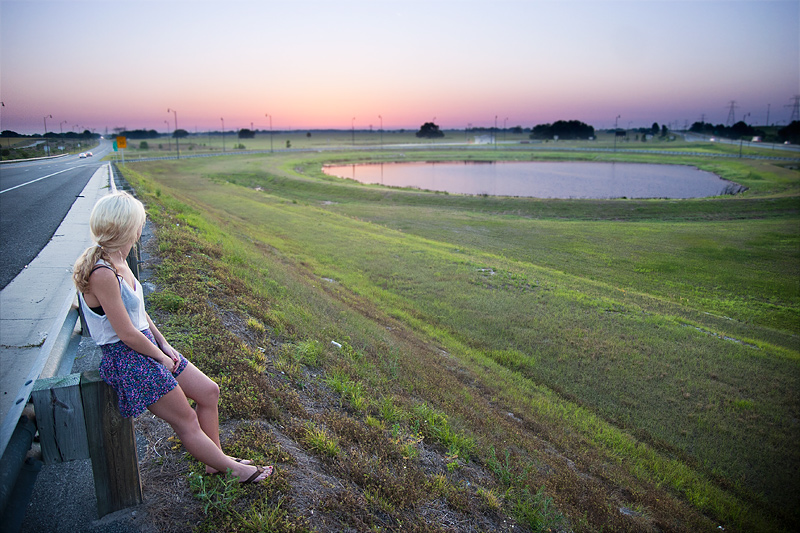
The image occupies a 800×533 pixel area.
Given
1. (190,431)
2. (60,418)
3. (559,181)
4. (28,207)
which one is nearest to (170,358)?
(190,431)

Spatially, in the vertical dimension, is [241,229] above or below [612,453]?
above

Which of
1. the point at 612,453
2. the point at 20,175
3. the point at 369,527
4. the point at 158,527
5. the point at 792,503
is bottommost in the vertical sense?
the point at 792,503

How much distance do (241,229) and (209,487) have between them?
718 inches

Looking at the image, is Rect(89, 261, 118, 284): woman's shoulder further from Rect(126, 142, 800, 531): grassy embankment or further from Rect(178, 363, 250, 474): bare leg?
Rect(126, 142, 800, 531): grassy embankment

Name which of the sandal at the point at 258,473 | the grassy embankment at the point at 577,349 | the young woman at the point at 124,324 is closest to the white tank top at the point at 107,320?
the young woman at the point at 124,324

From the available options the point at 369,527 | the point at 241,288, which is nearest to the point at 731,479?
the point at 369,527

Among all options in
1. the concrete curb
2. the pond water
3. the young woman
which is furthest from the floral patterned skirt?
the pond water

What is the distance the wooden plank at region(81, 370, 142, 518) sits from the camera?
2.94 m

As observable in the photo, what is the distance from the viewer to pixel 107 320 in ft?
10.3

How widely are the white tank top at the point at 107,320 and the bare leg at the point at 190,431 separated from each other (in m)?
0.55

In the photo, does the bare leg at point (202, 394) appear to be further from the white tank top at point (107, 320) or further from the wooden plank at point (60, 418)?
the wooden plank at point (60, 418)

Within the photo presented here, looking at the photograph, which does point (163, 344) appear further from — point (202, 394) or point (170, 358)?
point (202, 394)

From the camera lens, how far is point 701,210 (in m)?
35.9

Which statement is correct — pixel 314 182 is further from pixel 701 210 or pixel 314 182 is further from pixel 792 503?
pixel 792 503
